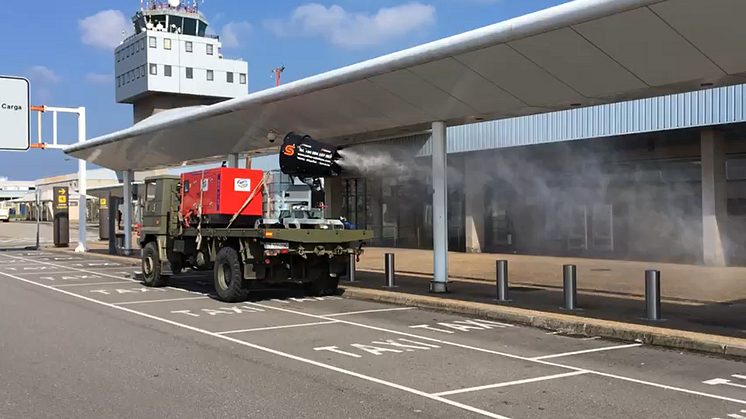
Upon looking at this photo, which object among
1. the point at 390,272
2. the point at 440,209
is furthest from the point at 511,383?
the point at 390,272

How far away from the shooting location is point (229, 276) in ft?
45.5

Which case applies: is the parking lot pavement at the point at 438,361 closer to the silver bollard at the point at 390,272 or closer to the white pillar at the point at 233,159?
the silver bollard at the point at 390,272

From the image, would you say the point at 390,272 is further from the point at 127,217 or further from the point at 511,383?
the point at 127,217

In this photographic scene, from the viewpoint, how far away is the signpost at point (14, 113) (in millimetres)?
26672

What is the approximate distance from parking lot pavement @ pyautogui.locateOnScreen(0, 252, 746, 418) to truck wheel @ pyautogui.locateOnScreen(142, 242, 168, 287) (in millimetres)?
2645

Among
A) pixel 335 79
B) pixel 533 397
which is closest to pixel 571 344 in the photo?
pixel 533 397

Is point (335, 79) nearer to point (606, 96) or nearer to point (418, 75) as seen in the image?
point (418, 75)

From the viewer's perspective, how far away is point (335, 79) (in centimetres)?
1378

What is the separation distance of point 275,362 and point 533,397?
3.07 metres

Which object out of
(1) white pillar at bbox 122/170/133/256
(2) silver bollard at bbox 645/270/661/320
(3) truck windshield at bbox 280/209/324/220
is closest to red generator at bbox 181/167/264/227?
(3) truck windshield at bbox 280/209/324/220

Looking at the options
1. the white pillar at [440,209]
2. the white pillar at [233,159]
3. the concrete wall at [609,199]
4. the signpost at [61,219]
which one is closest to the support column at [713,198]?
the concrete wall at [609,199]

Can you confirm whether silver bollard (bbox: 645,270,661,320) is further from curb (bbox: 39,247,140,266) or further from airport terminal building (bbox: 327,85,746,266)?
curb (bbox: 39,247,140,266)

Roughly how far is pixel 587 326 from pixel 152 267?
10.9m

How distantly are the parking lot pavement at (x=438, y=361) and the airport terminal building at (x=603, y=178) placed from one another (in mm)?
8598
